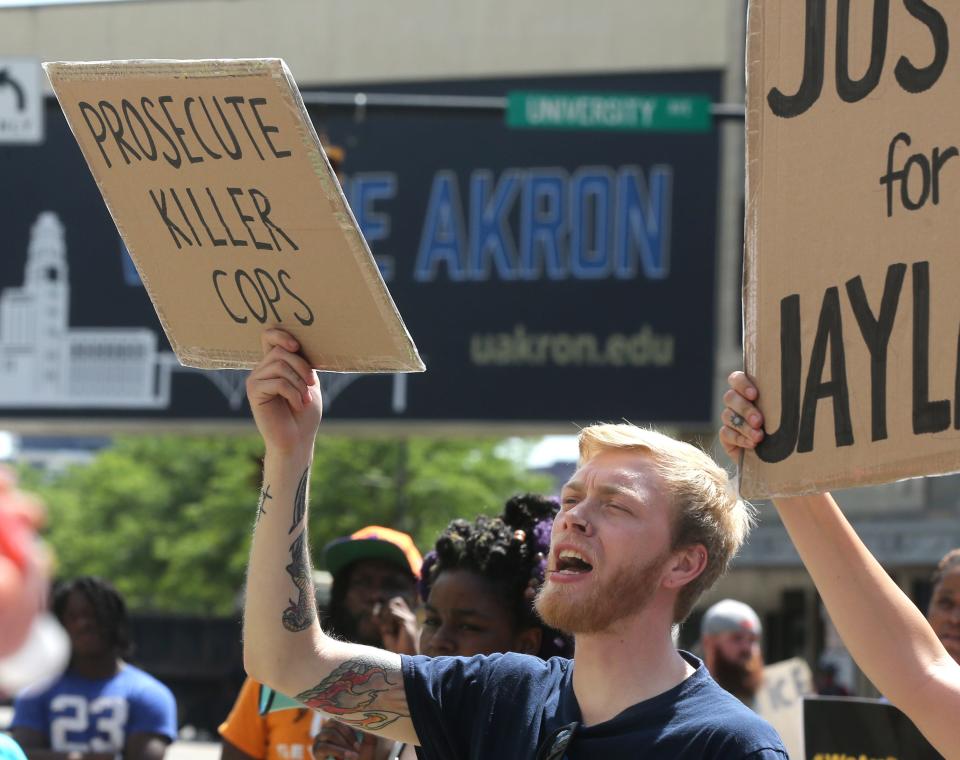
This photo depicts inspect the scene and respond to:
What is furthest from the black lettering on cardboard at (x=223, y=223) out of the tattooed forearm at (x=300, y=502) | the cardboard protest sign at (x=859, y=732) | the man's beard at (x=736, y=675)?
the man's beard at (x=736, y=675)

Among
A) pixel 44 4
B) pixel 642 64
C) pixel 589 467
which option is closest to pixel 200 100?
pixel 589 467

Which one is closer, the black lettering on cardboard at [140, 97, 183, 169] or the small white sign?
the black lettering on cardboard at [140, 97, 183, 169]

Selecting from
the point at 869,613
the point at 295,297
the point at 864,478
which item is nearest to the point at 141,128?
the point at 295,297

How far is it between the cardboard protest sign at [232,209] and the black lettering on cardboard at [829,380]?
0.66 meters

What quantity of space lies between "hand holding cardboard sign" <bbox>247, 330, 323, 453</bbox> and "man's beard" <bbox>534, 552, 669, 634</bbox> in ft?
1.81

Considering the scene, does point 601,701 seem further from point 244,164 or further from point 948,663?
point 244,164

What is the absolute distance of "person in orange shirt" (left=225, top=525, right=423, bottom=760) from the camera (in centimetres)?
451

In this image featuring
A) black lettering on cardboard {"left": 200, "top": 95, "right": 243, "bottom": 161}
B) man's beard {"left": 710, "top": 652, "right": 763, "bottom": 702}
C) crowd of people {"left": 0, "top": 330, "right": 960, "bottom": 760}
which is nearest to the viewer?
crowd of people {"left": 0, "top": 330, "right": 960, "bottom": 760}

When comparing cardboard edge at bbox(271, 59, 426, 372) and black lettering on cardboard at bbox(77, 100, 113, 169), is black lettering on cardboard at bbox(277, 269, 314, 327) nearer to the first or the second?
cardboard edge at bbox(271, 59, 426, 372)

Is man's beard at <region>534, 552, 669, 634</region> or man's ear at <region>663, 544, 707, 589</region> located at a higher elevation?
man's ear at <region>663, 544, 707, 589</region>

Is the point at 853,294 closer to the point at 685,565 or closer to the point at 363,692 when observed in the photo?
the point at 685,565

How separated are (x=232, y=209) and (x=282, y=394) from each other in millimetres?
341

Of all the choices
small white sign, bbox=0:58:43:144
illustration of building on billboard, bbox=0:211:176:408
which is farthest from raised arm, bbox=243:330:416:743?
illustration of building on billboard, bbox=0:211:176:408

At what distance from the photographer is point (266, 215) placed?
2801 mm
